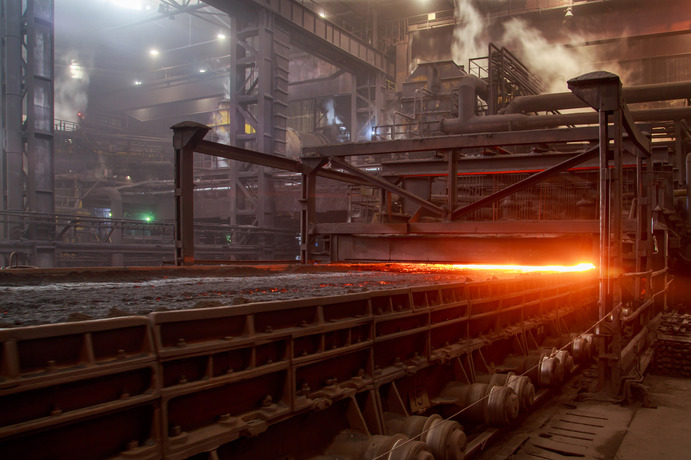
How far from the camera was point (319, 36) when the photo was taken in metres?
24.7

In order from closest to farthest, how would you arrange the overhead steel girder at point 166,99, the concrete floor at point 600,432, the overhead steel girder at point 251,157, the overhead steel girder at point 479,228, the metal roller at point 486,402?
the metal roller at point 486,402 < the concrete floor at point 600,432 < the overhead steel girder at point 479,228 < the overhead steel girder at point 251,157 < the overhead steel girder at point 166,99

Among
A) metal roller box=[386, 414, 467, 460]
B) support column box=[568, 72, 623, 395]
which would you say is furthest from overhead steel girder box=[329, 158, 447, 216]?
metal roller box=[386, 414, 467, 460]

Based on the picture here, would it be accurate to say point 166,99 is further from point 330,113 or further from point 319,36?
point 319,36

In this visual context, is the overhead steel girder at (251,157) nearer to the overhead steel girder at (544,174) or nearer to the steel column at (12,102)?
the overhead steel girder at (544,174)

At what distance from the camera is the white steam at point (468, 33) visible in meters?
29.9

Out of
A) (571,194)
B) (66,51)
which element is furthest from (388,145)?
(66,51)

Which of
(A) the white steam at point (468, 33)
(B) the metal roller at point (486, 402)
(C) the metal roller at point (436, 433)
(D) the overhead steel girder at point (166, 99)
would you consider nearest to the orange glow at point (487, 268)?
(B) the metal roller at point (486, 402)

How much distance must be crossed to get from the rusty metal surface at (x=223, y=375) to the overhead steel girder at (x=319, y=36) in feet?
65.2

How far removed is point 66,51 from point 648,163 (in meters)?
40.1

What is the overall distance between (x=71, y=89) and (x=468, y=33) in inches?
1081

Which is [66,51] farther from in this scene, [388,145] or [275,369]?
[275,369]

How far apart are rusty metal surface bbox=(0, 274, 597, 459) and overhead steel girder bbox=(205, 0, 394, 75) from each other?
19.9 meters

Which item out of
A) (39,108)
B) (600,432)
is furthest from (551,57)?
(600,432)

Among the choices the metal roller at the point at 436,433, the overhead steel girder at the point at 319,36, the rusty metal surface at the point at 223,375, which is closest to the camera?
the rusty metal surface at the point at 223,375
